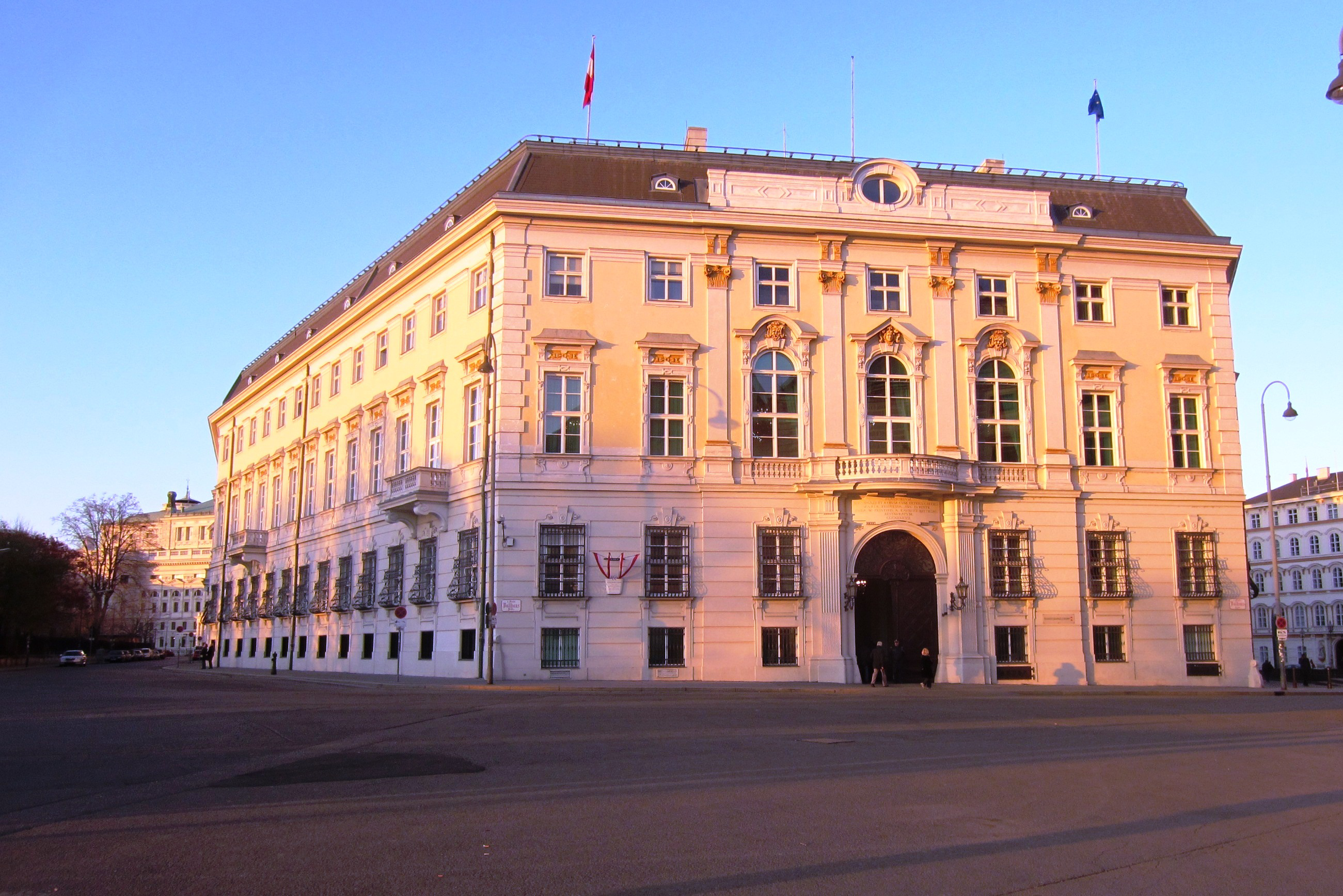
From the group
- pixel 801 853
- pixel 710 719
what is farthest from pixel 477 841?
pixel 710 719

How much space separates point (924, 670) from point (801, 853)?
88.5 ft

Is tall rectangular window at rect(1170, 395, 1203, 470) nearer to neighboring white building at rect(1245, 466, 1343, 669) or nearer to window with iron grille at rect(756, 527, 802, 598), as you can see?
window with iron grille at rect(756, 527, 802, 598)

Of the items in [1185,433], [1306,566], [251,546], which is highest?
[1185,433]

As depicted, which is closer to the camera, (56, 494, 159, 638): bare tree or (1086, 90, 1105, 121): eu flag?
(1086, 90, 1105, 121): eu flag

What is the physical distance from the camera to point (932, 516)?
125 feet

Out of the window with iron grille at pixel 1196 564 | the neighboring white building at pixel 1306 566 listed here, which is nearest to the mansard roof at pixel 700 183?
the window with iron grille at pixel 1196 564

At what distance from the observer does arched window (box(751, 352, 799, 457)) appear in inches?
1506

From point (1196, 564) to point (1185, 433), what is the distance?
471 centimetres

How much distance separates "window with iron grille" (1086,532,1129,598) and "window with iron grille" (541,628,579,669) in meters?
17.6

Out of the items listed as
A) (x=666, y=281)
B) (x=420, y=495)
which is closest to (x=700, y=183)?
(x=666, y=281)

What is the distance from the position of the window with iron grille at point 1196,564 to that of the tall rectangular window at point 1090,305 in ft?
26.6

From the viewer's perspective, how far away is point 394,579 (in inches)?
1716

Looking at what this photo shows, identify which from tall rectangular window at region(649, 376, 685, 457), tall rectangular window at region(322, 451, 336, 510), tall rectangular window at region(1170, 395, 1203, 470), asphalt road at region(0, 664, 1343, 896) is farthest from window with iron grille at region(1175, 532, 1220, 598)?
tall rectangular window at region(322, 451, 336, 510)

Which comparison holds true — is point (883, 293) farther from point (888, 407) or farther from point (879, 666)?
point (879, 666)
